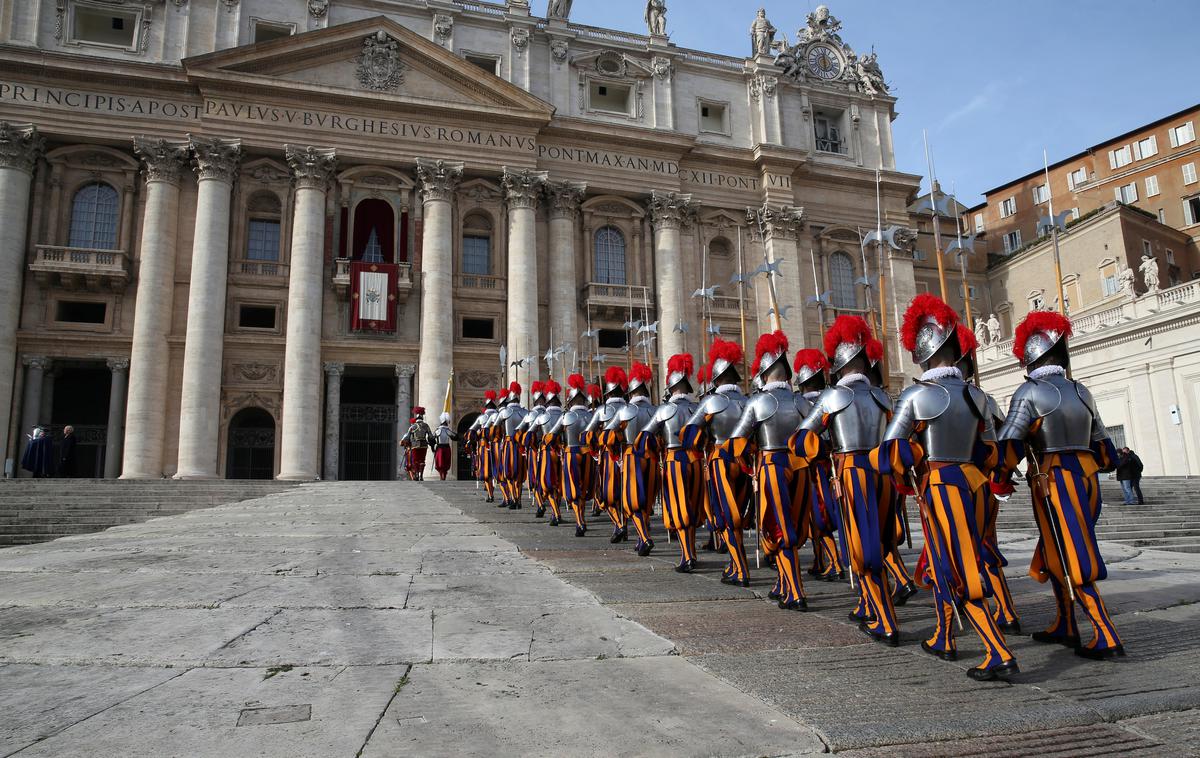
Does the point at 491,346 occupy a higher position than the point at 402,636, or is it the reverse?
the point at 491,346

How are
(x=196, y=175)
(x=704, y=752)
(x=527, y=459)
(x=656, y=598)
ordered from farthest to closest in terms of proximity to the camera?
(x=196, y=175), (x=527, y=459), (x=656, y=598), (x=704, y=752)

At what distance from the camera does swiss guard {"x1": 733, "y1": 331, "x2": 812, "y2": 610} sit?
254 inches

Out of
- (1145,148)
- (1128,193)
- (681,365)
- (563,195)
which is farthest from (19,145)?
(1145,148)

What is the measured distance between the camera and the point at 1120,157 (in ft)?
152

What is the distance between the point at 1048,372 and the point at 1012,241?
164 ft

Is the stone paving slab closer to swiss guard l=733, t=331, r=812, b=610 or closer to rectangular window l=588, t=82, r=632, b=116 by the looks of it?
swiss guard l=733, t=331, r=812, b=610

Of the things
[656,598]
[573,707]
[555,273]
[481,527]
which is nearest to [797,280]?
[555,273]

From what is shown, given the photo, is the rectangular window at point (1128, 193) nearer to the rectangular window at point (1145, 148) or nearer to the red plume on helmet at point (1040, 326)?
the rectangular window at point (1145, 148)

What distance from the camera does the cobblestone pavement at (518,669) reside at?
3357 millimetres

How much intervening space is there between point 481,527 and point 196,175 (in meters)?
24.4

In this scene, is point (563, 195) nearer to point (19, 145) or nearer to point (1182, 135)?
point (19, 145)

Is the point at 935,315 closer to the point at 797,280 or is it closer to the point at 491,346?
the point at 491,346

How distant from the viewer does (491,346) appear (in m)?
31.5

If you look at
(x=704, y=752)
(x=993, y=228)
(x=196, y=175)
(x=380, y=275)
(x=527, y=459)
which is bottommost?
(x=704, y=752)
